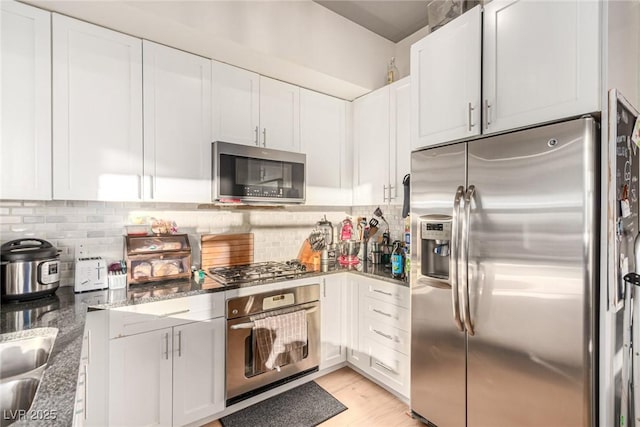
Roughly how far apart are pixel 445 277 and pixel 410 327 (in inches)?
17.6

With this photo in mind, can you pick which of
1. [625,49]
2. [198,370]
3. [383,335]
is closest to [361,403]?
[383,335]

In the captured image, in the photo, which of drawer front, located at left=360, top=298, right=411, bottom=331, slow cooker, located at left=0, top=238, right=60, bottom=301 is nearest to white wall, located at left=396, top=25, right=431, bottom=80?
drawer front, located at left=360, top=298, right=411, bottom=331

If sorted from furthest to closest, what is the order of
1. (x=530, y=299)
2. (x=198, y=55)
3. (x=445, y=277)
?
(x=198, y=55)
(x=445, y=277)
(x=530, y=299)

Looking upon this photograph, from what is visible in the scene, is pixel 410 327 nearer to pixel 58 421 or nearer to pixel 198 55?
pixel 58 421

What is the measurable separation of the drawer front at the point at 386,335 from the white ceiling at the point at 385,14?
2.38m

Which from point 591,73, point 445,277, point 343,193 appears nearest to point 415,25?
point 343,193

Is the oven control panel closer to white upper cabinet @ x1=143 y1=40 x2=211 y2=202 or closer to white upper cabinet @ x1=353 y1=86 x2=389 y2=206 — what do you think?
white upper cabinet @ x1=143 y1=40 x2=211 y2=202

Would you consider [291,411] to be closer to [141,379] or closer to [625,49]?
[141,379]

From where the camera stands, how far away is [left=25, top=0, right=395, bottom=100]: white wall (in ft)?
5.60

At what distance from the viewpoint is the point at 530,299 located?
1.41 meters

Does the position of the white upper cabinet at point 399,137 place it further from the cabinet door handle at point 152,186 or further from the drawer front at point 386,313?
the cabinet door handle at point 152,186

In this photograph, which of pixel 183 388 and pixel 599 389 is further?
pixel 183 388

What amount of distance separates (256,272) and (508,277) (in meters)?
1.58

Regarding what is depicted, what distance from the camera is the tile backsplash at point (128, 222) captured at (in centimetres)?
183
